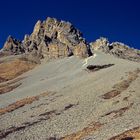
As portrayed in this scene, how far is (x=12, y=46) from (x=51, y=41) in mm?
25277

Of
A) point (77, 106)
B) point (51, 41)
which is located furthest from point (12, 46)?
point (77, 106)

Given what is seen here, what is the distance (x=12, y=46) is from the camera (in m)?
196

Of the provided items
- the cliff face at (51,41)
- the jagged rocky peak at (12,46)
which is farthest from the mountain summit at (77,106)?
the jagged rocky peak at (12,46)

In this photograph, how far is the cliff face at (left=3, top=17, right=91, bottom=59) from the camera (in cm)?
16576

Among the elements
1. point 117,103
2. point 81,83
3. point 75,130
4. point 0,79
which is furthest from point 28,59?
point 75,130

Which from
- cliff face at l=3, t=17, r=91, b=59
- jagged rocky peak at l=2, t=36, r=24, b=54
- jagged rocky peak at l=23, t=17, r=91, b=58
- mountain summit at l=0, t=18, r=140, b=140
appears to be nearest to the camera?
mountain summit at l=0, t=18, r=140, b=140

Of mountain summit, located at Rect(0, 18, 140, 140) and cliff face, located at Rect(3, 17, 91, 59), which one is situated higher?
cliff face, located at Rect(3, 17, 91, 59)

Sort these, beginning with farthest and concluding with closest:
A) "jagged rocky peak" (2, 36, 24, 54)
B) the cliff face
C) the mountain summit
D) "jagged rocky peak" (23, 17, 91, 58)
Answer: "jagged rocky peak" (2, 36, 24, 54) < the cliff face < "jagged rocky peak" (23, 17, 91, 58) < the mountain summit

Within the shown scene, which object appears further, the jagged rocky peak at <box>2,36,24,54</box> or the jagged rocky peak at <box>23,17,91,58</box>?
the jagged rocky peak at <box>2,36,24,54</box>

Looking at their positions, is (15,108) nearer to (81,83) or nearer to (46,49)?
(81,83)

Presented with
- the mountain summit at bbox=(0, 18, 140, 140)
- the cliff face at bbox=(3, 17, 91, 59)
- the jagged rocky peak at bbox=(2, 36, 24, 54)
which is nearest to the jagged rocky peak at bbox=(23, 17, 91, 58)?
the cliff face at bbox=(3, 17, 91, 59)

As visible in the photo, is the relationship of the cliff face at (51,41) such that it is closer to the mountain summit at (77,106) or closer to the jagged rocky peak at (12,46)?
the jagged rocky peak at (12,46)

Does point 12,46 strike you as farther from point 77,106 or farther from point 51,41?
point 77,106

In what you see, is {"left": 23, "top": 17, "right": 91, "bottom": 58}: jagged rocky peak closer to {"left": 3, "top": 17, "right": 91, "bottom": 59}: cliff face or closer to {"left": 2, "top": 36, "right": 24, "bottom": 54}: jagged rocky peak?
{"left": 3, "top": 17, "right": 91, "bottom": 59}: cliff face
